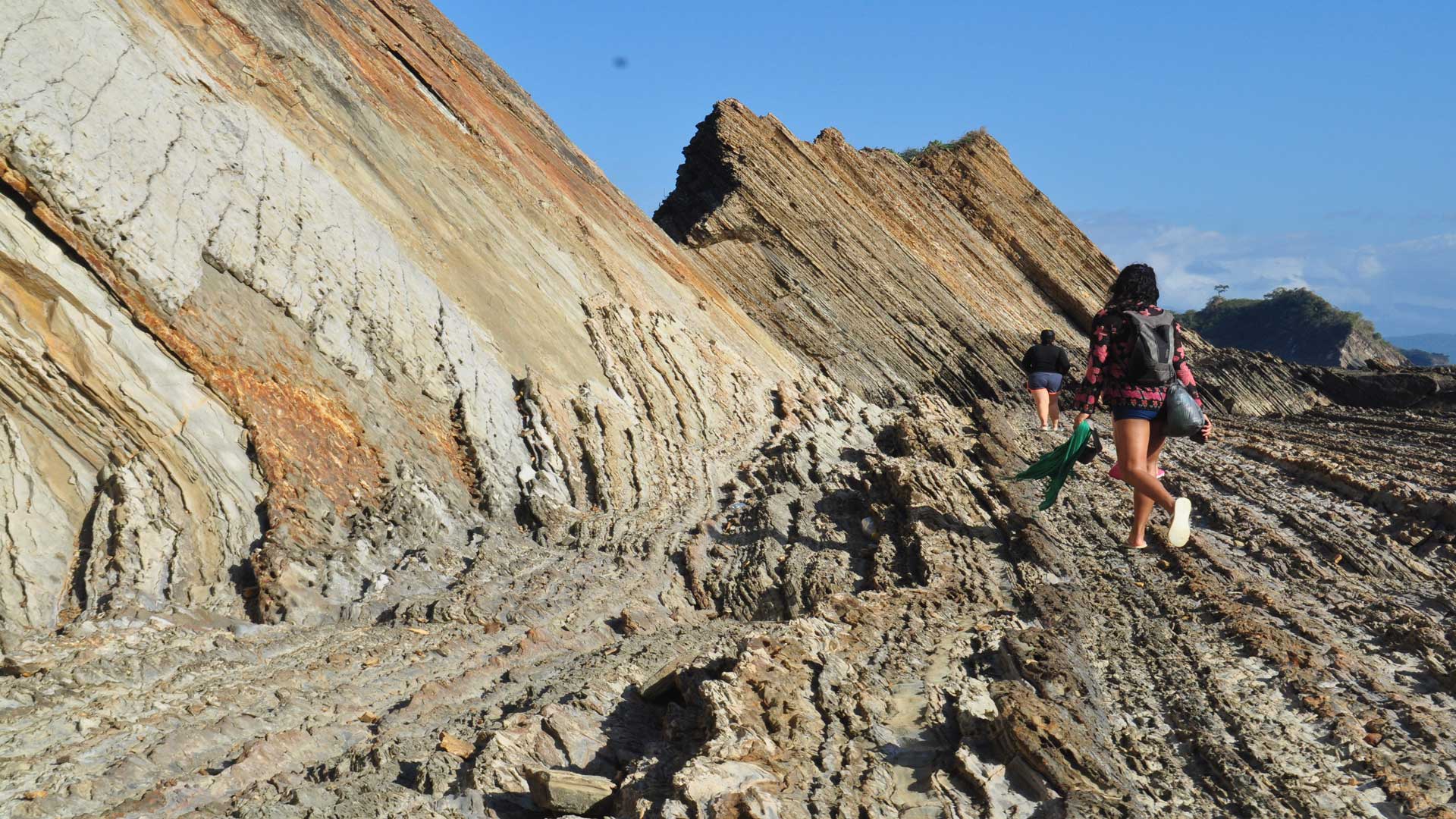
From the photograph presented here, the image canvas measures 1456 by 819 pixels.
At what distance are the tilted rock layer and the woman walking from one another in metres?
1.08

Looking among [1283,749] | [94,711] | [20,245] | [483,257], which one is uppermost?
[483,257]

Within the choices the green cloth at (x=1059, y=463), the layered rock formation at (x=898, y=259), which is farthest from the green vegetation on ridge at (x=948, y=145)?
the green cloth at (x=1059, y=463)

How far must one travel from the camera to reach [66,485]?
543 centimetres

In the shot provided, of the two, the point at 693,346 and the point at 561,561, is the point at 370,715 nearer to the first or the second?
the point at 561,561

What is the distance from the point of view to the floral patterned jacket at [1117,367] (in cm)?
682

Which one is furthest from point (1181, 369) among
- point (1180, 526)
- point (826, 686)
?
point (826, 686)

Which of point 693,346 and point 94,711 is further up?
point 693,346

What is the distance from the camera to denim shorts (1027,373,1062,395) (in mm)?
12500

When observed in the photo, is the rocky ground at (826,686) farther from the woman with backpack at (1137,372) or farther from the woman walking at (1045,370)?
the woman walking at (1045,370)

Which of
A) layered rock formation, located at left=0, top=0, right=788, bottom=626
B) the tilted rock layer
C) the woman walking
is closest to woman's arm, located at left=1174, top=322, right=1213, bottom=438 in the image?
the tilted rock layer

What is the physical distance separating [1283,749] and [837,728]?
170cm

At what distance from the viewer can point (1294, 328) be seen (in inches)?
2163

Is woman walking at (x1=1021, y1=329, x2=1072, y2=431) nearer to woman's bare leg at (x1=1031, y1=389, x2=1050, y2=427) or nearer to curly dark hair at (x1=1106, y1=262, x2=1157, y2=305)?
woman's bare leg at (x1=1031, y1=389, x2=1050, y2=427)

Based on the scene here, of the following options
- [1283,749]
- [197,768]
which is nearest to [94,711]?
[197,768]
